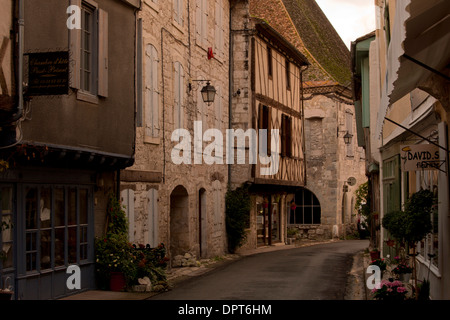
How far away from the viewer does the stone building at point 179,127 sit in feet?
43.3

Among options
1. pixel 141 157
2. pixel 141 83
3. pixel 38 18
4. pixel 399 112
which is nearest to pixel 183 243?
pixel 141 157

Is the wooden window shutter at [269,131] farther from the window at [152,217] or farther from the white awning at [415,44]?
the white awning at [415,44]

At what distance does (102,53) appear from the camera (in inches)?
426

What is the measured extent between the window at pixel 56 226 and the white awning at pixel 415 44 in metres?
4.99

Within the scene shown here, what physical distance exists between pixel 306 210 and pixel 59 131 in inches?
898

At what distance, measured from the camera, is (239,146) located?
66.3 ft

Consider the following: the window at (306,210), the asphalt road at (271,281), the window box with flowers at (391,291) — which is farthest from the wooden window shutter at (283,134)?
the window box with flowers at (391,291)

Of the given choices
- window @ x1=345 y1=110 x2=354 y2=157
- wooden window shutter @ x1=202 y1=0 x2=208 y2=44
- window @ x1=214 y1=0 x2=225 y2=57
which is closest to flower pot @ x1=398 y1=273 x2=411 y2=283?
wooden window shutter @ x1=202 y1=0 x2=208 y2=44

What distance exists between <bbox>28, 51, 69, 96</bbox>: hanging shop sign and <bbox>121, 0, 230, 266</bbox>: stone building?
3920 millimetres

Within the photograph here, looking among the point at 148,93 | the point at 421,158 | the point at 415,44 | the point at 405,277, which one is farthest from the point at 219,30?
the point at 415,44

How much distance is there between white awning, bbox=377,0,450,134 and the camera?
4852 mm

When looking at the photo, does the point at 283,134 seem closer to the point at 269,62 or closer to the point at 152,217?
the point at 269,62

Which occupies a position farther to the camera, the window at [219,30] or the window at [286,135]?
the window at [286,135]
